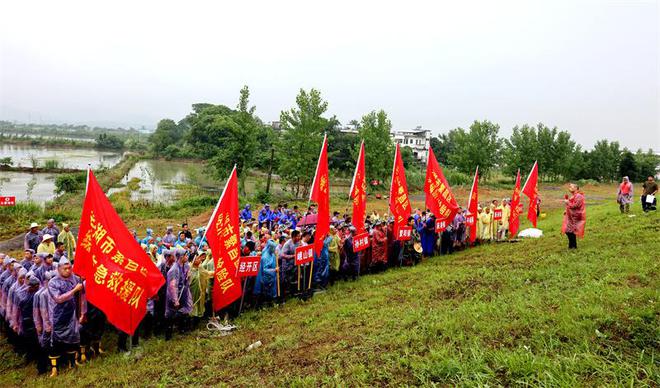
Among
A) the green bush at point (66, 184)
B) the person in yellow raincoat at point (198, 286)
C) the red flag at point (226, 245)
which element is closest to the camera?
the red flag at point (226, 245)

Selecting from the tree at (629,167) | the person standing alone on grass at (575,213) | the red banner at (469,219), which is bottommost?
the red banner at (469,219)

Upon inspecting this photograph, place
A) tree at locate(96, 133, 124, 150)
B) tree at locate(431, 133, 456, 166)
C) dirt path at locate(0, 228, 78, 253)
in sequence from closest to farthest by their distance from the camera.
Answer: dirt path at locate(0, 228, 78, 253) → tree at locate(431, 133, 456, 166) → tree at locate(96, 133, 124, 150)

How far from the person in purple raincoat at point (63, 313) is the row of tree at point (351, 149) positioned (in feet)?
54.4

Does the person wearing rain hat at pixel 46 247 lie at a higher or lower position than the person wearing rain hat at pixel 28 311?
higher

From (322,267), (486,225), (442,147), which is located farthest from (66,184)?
(442,147)

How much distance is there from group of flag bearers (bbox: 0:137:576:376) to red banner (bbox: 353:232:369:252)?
0.03 meters

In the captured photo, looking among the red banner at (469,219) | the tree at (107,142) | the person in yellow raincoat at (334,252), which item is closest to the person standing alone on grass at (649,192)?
the red banner at (469,219)

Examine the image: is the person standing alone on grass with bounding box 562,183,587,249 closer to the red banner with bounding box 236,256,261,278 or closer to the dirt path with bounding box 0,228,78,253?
the red banner with bounding box 236,256,261,278

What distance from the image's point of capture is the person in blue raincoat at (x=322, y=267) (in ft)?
32.9

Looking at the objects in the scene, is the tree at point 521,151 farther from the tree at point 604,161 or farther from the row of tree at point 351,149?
the tree at point 604,161

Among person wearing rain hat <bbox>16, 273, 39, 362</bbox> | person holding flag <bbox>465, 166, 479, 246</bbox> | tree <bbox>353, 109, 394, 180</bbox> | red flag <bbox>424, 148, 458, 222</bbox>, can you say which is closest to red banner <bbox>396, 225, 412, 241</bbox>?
red flag <bbox>424, 148, 458, 222</bbox>

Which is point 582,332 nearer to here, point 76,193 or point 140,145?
point 76,193

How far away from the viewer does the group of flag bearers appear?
643 centimetres

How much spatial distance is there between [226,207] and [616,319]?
6.25 m
